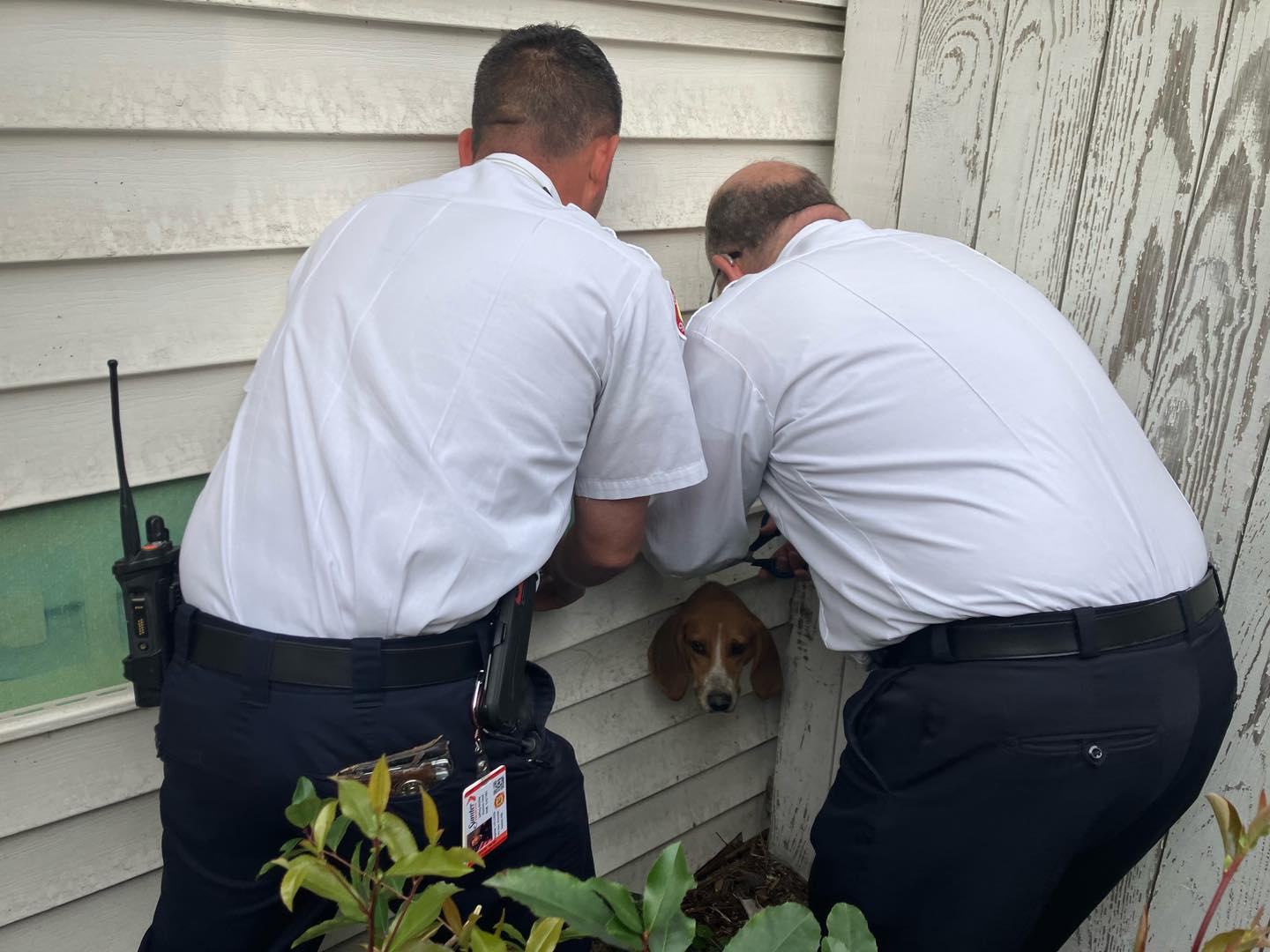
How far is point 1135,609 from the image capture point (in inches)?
69.4

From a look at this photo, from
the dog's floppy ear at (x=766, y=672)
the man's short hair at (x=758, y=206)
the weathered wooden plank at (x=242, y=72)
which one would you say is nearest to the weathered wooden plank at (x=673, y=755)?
the dog's floppy ear at (x=766, y=672)

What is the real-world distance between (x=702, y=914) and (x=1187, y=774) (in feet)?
5.24

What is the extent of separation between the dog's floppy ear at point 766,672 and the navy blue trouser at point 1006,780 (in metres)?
0.87

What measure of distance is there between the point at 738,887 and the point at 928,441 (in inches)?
75.7

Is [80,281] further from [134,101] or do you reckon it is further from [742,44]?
[742,44]

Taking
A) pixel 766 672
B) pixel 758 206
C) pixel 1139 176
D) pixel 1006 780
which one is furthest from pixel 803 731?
pixel 1139 176

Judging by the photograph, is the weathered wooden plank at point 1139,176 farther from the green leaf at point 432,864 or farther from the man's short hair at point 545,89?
the green leaf at point 432,864

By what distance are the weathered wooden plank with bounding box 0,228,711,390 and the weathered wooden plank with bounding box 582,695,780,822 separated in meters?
1.49

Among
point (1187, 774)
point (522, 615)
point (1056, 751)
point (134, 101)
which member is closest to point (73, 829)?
point (522, 615)

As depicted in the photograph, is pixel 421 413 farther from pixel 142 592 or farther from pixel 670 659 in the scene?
pixel 670 659

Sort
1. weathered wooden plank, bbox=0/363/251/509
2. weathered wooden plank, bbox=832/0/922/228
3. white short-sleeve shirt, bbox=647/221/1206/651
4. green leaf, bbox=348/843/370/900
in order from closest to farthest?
green leaf, bbox=348/843/370/900 → weathered wooden plank, bbox=0/363/251/509 → white short-sleeve shirt, bbox=647/221/1206/651 → weathered wooden plank, bbox=832/0/922/228

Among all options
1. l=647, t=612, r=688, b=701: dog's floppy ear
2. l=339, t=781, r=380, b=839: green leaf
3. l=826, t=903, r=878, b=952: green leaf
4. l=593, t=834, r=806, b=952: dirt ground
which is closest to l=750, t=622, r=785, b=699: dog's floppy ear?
l=647, t=612, r=688, b=701: dog's floppy ear

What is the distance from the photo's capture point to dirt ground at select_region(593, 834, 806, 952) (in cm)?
303

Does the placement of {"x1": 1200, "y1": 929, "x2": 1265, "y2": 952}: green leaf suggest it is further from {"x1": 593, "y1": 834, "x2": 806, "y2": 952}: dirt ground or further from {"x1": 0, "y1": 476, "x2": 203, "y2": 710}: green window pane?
{"x1": 593, "y1": 834, "x2": 806, "y2": 952}: dirt ground
